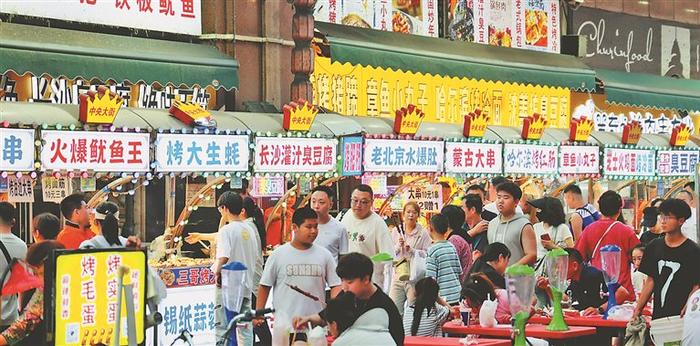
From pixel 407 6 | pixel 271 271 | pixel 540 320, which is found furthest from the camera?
pixel 407 6

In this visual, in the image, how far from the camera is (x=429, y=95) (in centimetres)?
2736

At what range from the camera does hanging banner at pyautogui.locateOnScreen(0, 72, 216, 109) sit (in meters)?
18.9

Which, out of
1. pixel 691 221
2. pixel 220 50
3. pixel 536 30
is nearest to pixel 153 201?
pixel 220 50

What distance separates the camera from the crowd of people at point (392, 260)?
1255 cm

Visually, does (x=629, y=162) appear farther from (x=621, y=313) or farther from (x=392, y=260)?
(x=392, y=260)

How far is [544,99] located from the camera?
30.9 m

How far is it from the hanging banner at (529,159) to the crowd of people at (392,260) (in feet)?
6.65

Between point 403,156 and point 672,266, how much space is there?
6.87 meters

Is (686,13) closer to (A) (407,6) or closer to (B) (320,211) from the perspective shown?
(A) (407,6)

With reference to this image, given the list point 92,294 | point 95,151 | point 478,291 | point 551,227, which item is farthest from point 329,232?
point 92,294

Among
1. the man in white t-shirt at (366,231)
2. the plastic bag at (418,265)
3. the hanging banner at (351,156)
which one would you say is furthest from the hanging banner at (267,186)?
the man in white t-shirt at (366,231)

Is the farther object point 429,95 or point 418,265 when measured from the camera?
point 429,95

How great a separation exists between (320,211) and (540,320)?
265cm

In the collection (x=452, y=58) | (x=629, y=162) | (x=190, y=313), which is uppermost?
(x=452, y=58)
